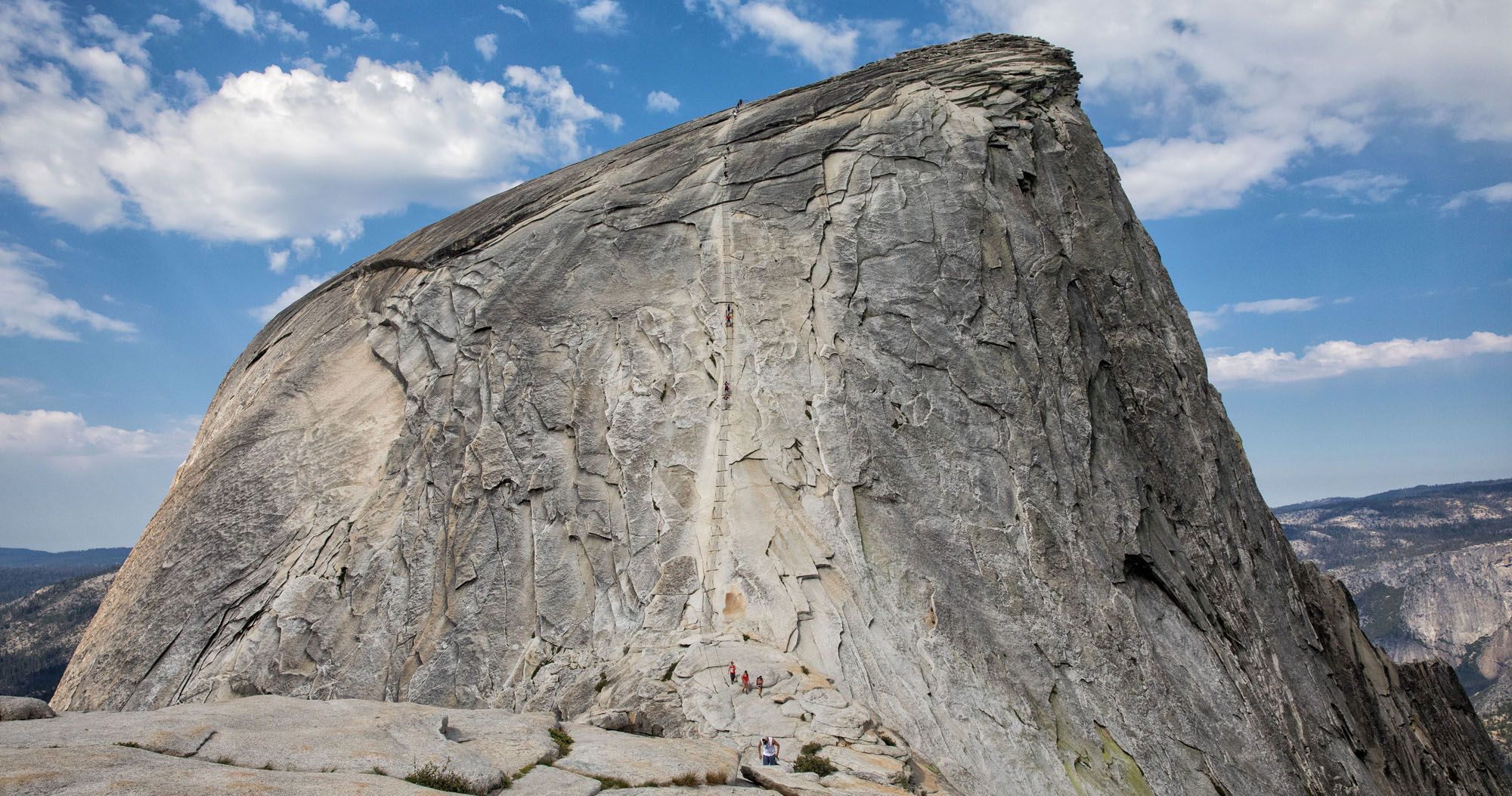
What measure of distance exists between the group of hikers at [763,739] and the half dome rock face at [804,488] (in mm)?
256

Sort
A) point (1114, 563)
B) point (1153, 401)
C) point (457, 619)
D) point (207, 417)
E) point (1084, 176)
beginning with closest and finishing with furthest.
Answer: point (1114, 563), point (457, 619), point (1153, 401), point (1084, 176), point (207, 417)

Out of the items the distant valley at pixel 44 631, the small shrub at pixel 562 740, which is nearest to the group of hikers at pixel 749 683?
the small shrub at pixel 562 740

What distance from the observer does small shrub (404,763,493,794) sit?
47.9ft

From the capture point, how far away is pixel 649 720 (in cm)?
1928

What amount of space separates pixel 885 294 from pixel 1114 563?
342 inches

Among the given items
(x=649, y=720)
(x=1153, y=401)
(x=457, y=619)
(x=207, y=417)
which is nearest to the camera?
(x=649, y=720)

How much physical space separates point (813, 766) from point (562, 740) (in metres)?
4.80

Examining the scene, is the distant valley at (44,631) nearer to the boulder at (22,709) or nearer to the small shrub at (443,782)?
the boulder at (22,709)

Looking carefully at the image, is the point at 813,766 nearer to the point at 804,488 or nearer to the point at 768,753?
the point at 768,753

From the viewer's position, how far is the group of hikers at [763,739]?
17375 mm

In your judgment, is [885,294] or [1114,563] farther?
[885,294]

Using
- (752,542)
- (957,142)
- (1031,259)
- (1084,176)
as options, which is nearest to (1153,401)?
(1031,259)

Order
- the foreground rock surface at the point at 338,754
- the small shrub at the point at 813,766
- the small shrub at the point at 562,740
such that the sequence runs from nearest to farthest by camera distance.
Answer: the foreground rock surface at the point at 338,754
the small shrub at the point at 562,740
the small shrub at the point at 813,766

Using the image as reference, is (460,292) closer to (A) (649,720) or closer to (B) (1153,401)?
(A) (649,720)
